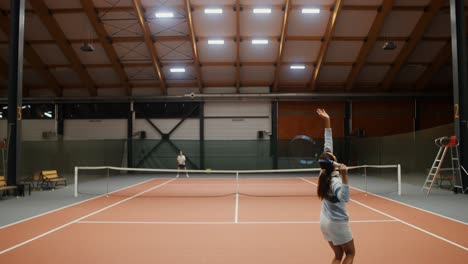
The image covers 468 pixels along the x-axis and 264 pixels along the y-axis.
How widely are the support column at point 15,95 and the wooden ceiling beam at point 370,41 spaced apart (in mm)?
17276

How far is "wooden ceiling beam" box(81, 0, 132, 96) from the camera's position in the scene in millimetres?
21422

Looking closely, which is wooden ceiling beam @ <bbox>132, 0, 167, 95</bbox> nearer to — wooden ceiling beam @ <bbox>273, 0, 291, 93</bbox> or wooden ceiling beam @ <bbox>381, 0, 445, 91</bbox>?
wooden ceiling beam @ <bbox>273, 0, 291, 93</bbox>

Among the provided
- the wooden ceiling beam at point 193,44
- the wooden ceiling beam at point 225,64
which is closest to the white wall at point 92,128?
the wooden ceiling beam at point 225,64

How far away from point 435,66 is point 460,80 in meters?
12.0

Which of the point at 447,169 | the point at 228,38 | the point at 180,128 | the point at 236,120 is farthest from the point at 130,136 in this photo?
the point at 447,169

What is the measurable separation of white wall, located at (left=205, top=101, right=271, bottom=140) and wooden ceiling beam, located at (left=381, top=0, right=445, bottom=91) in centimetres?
839

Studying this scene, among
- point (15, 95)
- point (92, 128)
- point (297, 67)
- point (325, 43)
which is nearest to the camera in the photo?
point (15, 95)

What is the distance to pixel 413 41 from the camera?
23.3m

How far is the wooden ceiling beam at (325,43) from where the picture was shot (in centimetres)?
2121

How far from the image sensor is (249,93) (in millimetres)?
28688

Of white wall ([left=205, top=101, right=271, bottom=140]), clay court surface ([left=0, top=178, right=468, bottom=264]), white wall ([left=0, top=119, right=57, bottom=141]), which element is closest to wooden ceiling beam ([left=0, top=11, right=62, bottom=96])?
white wall ([left=0, top=119, right=57, bottom=141])

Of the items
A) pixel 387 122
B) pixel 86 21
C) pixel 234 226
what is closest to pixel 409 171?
pixel 387 122

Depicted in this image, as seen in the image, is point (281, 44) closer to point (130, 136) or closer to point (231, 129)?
point (231, 129)

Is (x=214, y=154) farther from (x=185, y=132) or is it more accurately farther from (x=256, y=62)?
(x=256, y=62)
